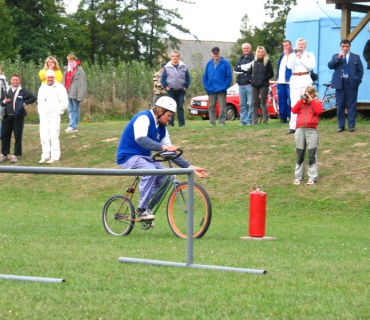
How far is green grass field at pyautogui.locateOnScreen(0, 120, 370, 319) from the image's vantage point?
6613 millimetres

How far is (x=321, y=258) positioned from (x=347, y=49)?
10921 mm

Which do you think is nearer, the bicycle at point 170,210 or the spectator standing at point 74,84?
the bicycle at point 170,210

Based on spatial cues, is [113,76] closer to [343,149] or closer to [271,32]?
[343,149]

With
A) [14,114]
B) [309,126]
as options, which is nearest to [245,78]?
[309,126]

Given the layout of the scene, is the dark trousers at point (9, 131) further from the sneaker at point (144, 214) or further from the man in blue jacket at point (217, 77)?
the sneaker at point (144, 214)

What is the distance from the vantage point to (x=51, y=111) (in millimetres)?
20875

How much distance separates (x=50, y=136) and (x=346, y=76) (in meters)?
7.45

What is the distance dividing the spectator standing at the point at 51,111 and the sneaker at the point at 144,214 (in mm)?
9698

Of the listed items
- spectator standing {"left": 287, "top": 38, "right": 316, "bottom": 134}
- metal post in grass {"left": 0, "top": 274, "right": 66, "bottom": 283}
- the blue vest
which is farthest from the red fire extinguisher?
spectator standing {"left": 287, "top": 38, "right": 316, "bottom": 134}

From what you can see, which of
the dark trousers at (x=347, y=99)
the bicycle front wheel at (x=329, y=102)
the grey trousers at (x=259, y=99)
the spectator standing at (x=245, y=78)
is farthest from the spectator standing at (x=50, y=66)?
the bicycle front wheel at (x=329, y=102)

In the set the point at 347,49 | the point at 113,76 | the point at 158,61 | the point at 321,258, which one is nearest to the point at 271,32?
the point at 158,61

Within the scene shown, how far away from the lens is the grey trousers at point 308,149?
1673 cm

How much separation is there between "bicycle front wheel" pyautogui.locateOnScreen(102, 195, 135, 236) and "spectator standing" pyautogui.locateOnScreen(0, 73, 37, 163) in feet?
32.0

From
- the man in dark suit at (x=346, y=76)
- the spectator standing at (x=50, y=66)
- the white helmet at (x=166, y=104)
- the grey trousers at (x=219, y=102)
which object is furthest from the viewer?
the grey trousers at (x=219, y=102)
